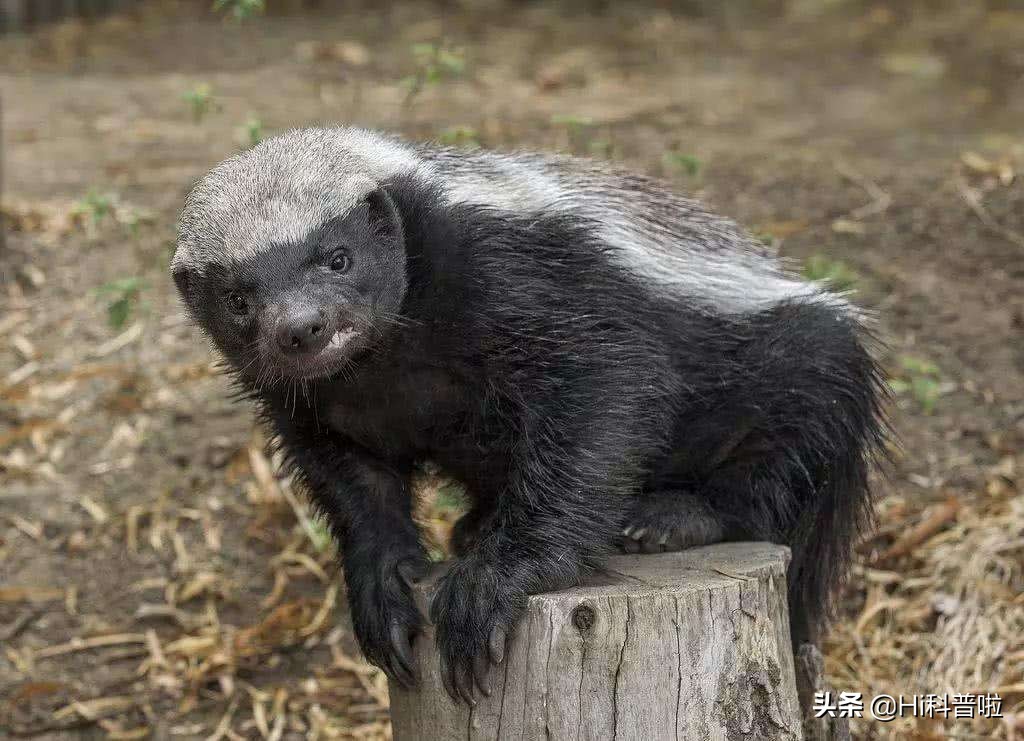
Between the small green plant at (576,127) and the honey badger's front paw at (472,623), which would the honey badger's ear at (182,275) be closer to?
the honey badger's front paw at (472,623)

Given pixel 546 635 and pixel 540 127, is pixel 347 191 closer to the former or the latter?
pixel 546 635

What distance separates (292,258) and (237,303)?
27 cm

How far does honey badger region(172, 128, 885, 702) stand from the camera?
3.79 metres

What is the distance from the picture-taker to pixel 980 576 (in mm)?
5453

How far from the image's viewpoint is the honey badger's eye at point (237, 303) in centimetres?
384

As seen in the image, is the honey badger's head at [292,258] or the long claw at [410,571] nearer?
the honey badger's head at [292,258]

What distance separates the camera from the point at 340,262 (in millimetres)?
3834

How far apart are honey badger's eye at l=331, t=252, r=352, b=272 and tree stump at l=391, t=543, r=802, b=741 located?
1088mm

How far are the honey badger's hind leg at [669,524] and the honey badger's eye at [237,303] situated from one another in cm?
135

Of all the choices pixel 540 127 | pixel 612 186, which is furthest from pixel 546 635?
pixel 540 127

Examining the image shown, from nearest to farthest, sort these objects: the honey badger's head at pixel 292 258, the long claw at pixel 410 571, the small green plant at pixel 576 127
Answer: the honey badger's head at pixel 292 258 < the long claw at pixel 410 571 < the small green plant at pixel 576 127

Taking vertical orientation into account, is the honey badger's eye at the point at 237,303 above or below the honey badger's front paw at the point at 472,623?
above

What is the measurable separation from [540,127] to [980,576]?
5.28 meters

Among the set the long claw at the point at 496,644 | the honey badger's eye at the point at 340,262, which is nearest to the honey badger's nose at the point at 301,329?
the honey badger's eye at the point at 340,262
